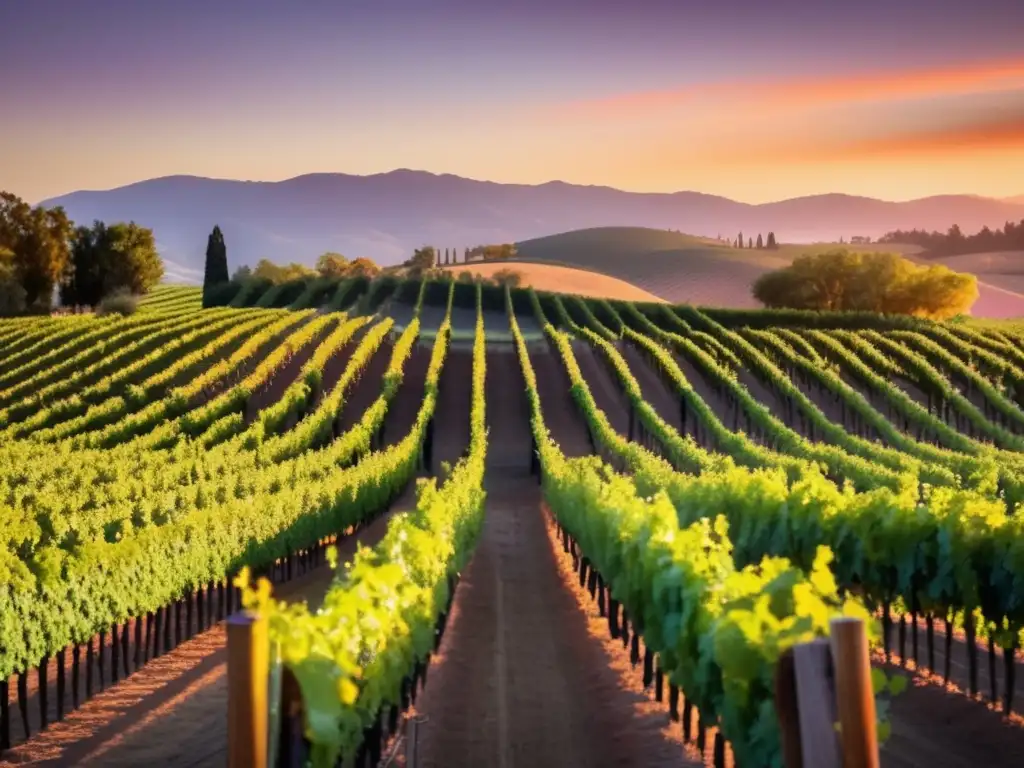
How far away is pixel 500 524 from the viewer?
31.1m

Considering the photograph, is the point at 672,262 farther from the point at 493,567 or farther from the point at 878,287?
the point at 493,567

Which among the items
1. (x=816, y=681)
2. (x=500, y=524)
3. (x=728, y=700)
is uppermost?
(x=816, y=681)

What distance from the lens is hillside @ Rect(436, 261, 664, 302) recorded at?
109 metres

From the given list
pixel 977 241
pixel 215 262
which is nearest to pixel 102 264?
pixel 215 262

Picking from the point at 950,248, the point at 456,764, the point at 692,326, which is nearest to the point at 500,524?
the point at 456,764

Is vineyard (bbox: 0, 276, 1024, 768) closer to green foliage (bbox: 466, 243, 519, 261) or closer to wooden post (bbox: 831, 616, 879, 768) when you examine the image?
wooden post (bbox: 831, 616, 879, 768)

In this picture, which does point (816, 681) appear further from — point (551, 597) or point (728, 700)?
point (551, 597)

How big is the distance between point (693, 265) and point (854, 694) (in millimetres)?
160213

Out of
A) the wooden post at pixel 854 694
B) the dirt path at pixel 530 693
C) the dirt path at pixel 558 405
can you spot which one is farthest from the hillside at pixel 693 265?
the wooden post at pixel 854 694

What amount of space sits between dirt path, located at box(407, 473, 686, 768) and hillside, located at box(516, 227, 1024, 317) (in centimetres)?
11838

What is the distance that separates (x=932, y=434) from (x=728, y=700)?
125 feet

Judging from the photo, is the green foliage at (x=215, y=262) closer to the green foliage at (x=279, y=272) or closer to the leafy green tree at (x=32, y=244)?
the green foliage at (x=279, y=272)

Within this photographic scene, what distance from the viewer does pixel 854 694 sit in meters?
4.85

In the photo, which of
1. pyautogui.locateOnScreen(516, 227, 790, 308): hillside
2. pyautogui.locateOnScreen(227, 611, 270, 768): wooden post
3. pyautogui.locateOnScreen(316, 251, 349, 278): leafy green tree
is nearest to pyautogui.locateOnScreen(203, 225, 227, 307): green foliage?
pyautogui.locateOnScreen(316, 251, 349, 278): leafy green tree
